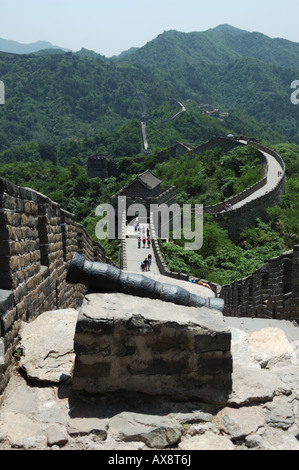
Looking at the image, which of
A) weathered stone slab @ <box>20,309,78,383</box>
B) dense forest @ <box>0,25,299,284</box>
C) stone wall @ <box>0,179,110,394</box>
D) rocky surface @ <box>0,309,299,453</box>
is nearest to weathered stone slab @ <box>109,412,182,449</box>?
rocky surface @ <box>0,309,299,453</box>

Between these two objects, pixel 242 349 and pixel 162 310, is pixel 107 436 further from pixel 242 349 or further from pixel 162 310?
pixel 242 349

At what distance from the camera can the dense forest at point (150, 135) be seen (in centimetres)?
3397

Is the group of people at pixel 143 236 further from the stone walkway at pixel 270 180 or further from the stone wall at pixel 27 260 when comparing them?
the stone wall at pixel 27 260

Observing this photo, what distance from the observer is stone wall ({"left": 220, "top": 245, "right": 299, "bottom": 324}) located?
1060cm

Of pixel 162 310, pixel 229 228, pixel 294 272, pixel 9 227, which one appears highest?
pixel 9 227

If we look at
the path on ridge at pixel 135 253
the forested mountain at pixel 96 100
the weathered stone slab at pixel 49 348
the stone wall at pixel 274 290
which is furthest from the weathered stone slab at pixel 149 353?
the forested mountain at pixel 96 100

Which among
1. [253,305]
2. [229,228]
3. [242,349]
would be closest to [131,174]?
[229,228]

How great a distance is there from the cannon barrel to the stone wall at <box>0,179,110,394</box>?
0.74m

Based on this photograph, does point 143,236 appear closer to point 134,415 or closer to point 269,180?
point 269,180

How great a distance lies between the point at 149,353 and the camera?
4.41 meters

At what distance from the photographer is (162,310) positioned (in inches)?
183

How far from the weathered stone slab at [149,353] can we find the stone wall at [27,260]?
0.81 meters

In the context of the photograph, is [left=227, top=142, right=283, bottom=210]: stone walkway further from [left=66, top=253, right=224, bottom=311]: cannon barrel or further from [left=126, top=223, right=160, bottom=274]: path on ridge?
[left=66, top=253, right=224, bottom=311]: cannon barrel

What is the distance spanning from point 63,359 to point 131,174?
63537 mm
